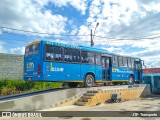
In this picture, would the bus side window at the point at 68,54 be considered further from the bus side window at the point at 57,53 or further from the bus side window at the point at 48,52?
the bus side window at the point at 48,52

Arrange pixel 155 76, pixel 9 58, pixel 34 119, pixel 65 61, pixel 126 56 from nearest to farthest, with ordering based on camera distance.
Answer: pixel 34 119
pixel 65 61
pixel 9 58
pixel 126 56
pixel 155 76

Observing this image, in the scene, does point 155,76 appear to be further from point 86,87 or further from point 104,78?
point 86,87

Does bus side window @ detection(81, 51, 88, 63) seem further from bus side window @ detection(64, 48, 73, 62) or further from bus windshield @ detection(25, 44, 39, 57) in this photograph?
bus windshield @ detection(25, 44, 39, 57)

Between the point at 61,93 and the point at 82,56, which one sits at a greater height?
the point at 82,56

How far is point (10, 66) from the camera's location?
2152cm

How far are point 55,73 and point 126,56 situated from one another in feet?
33.3

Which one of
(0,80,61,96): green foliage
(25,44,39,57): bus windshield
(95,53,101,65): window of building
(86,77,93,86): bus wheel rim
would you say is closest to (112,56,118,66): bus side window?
(95,53,101,65): window of building

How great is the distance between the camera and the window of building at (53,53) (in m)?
14.6

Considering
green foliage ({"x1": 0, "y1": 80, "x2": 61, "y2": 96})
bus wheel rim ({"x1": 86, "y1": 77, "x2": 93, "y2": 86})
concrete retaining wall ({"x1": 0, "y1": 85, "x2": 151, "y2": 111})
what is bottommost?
concrete retaining wall ({"x1": 0, "y1": 85, "x2": 151, "y2": 111})

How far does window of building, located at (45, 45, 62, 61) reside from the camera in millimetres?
14555

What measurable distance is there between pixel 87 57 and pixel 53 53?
11.7 feet

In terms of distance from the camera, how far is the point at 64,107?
15.0 m

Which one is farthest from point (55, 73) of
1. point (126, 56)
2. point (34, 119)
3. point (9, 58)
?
point (126, 56)

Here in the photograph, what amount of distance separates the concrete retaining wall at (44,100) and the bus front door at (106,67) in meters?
1.96
